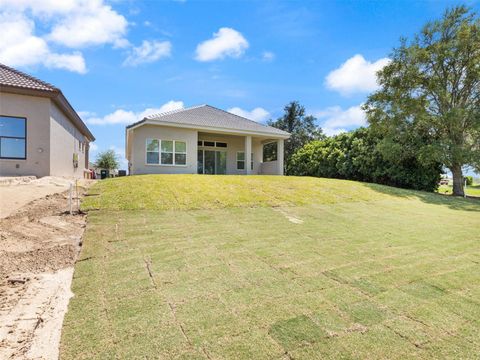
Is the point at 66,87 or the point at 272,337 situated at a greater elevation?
the point at 66,87

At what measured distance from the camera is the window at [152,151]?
17062 mm

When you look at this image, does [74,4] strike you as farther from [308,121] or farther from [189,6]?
[308,121]

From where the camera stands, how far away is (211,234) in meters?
5.68

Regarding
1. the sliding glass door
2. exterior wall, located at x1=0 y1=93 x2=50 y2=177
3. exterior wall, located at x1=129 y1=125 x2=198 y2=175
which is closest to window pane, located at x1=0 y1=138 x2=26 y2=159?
exterior wall, located at x1=0 y1=93 x2=50 y2=177

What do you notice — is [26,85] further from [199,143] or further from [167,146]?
[199,143]

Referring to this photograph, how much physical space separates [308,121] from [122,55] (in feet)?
109

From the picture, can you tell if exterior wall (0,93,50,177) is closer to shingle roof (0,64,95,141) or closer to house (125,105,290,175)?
shingle roof (0,64,95,141)

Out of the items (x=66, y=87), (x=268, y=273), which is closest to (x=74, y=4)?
(x=66, y=87)

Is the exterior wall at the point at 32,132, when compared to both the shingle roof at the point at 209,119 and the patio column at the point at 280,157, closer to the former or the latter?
the shingle roof at the point at 209,119

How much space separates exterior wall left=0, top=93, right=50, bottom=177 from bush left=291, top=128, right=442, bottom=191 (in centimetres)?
1854

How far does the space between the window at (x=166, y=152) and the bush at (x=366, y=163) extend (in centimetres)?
1170

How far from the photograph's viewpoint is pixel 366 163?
65.8 feet

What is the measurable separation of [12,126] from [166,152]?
742cm

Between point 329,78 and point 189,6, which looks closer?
point 189,6
